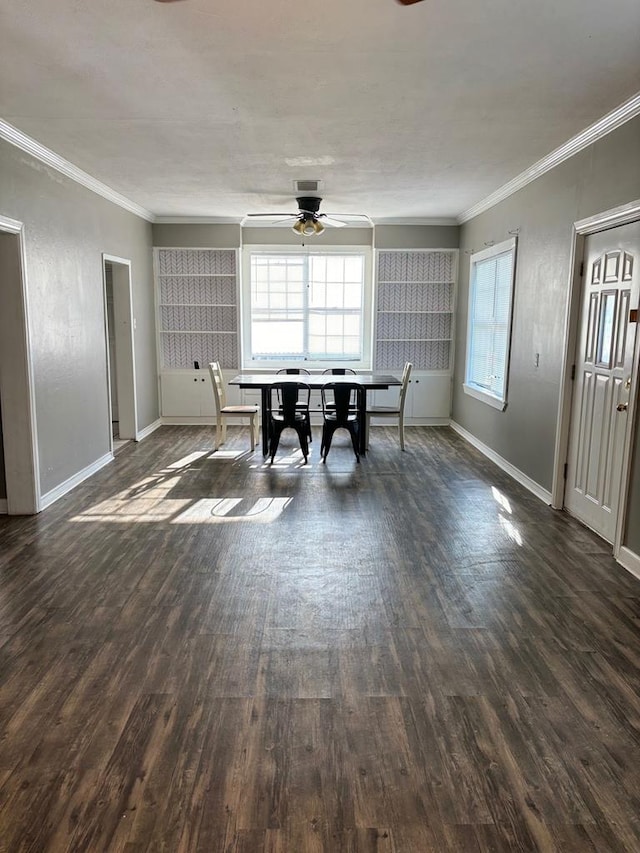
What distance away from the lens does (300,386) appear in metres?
5.94

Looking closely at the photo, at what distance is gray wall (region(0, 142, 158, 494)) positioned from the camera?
4.36 meters

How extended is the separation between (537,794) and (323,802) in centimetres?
67

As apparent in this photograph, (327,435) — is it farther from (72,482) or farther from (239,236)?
(239,236)

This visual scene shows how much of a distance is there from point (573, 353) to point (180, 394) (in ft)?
17.6

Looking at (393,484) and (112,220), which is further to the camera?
(112,220)

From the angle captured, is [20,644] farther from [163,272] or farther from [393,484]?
[163,272]

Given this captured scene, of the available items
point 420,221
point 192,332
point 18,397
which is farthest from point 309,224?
point 18,397

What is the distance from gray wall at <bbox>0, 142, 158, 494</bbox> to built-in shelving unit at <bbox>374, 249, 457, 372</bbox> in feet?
11.3

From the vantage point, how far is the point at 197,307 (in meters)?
8.15

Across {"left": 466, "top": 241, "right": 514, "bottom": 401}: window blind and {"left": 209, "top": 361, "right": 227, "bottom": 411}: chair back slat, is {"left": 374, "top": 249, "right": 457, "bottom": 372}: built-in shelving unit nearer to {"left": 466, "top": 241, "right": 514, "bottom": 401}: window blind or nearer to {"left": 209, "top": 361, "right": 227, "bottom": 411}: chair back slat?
{"left": 466, "top": 241, "right": 514, "bottom": 401}: window blind

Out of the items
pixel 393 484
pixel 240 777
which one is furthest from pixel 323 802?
pixel 393 484

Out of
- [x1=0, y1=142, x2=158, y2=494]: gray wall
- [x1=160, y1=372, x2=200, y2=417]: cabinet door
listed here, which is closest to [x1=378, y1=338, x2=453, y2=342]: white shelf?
[x1=160, y1=372, x2=200, y2=417]: cabinet door

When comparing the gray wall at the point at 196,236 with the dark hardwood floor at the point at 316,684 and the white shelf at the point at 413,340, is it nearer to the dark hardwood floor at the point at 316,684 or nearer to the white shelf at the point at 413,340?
the white shelf at the point at 413,340

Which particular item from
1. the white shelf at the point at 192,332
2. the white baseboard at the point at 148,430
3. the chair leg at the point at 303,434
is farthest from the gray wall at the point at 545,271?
the white baseboard at the point at 148,430
